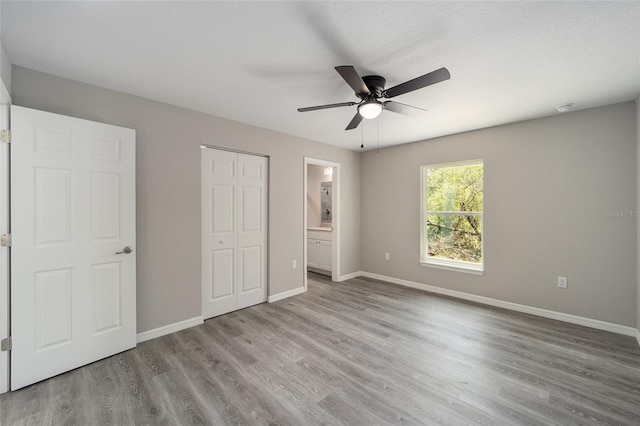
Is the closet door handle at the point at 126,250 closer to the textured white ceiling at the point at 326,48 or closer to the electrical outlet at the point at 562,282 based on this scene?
the textured white ceiling at the point at 326,48

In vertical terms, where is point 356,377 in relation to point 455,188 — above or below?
below

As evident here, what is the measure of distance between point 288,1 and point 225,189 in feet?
7.86

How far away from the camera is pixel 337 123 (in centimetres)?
354

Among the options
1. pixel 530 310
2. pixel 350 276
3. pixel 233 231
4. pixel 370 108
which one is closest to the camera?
pixel 370 108

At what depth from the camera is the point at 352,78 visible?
190cm

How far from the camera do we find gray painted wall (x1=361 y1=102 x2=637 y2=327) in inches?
114

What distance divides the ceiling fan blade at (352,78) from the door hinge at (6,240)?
265cm

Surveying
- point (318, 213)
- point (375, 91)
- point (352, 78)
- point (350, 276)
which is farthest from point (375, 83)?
point (318, 213)

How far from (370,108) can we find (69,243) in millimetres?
2760

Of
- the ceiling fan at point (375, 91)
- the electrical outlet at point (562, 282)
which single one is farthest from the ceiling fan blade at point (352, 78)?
the electrical outlet at point (562, 282)

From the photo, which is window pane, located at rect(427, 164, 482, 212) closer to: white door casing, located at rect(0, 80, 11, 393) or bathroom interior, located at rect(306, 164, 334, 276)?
bathroom interior, located at rect(306, 164, 334, 276)

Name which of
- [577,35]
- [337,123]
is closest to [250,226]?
[337,123]

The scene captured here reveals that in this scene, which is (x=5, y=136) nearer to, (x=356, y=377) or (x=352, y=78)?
(x=352, y=78)

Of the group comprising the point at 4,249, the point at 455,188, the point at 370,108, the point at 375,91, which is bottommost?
the point at 4,249
